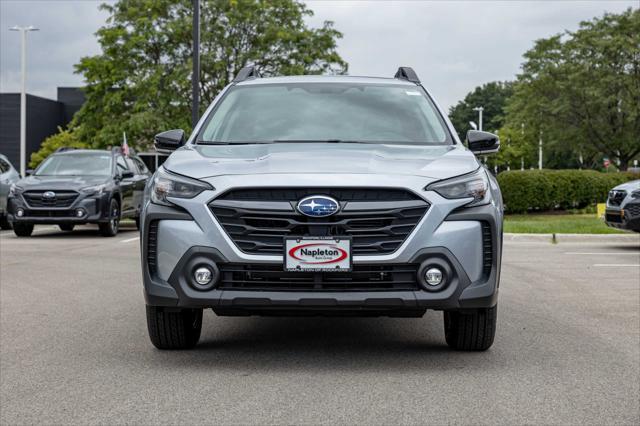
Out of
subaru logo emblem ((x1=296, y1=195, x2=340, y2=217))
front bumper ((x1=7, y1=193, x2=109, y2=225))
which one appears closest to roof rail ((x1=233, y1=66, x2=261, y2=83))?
subaru logo emblem ((x1=296, y1=195, x2=340, y2=217))

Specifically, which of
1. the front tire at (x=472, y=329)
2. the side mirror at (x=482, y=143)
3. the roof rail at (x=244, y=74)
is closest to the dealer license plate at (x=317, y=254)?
the front tire at (x=472, y=329)

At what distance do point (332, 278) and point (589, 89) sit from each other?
3823 centimetres

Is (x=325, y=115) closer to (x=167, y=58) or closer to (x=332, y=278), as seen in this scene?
(x=332, y=278)

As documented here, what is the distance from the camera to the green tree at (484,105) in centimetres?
11231

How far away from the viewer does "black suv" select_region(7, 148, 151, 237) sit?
17.6 meters

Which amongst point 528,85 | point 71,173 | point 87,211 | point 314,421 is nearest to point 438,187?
point 314,421

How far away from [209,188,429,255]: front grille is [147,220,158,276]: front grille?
428 mm

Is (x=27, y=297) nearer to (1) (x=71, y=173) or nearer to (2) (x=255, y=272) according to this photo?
(2) (x=255, y=272)

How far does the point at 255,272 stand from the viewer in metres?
5.35

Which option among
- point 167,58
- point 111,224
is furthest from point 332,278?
point 167,58

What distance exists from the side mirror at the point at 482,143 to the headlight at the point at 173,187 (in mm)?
2136

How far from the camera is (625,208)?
49.6ft

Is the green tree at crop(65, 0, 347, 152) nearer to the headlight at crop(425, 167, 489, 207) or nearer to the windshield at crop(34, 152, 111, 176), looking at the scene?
the windshield at crop(34, 152, 111, 176)

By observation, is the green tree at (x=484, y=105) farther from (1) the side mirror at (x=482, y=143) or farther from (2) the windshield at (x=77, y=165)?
(1) the side mirror at (x=482, y=143)
